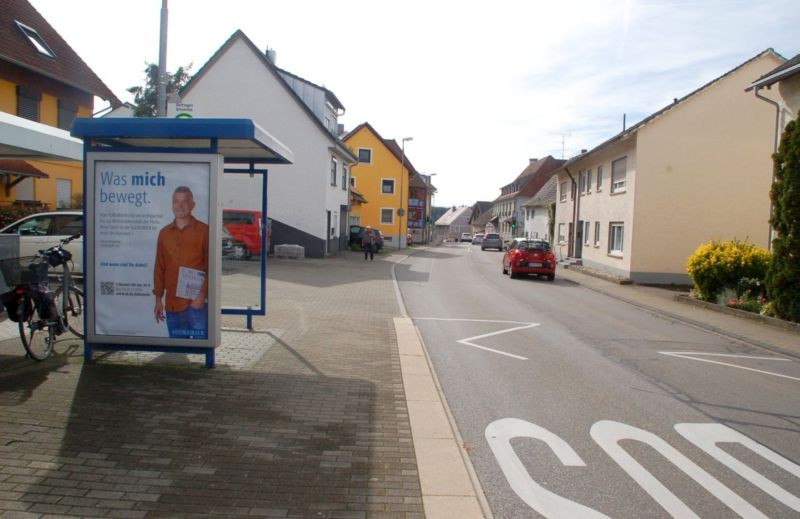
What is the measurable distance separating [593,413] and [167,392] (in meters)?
4.14

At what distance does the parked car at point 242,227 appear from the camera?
939 centimetres

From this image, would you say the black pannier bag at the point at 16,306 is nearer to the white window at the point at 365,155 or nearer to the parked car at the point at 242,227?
the parked car at the point at 242,227

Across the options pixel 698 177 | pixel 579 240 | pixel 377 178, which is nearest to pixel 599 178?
pixel 579 240

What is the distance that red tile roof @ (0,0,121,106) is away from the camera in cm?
2394

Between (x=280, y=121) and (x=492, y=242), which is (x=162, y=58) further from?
(x=492, y=242)

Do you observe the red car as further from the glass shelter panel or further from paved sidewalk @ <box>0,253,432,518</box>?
paved sidewalk @ <box>0,253,432,518</box>

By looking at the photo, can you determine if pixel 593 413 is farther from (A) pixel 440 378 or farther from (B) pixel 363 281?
(B) pixel 363 281

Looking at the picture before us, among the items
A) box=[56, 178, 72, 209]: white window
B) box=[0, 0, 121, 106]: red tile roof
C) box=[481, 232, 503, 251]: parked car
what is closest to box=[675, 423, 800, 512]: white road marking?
box=[0, 0, 121, 106]: red tile roof

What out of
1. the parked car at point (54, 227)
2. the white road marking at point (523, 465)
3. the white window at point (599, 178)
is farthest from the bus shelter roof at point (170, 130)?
the white window at point (599, 178)

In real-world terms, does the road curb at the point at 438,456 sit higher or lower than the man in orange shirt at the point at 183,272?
lower

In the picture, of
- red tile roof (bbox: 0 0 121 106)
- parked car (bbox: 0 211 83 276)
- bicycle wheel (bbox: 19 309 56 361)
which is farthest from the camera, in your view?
red tile roof (bbox: 0 0 121 106)

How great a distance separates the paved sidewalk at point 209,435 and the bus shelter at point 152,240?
454mm

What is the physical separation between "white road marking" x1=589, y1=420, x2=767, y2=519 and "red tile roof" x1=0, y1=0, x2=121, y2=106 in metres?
25.3

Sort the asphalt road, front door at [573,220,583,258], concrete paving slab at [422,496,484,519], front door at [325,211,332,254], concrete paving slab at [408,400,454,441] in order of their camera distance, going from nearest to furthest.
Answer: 1. concrete paving slab at [422,496,484,519]
2. the asphalt road
3. concrete paving slab at [408,400,454,441]
4. front door at [325,211,332,254]
5. front door at [573,220,583,258]
